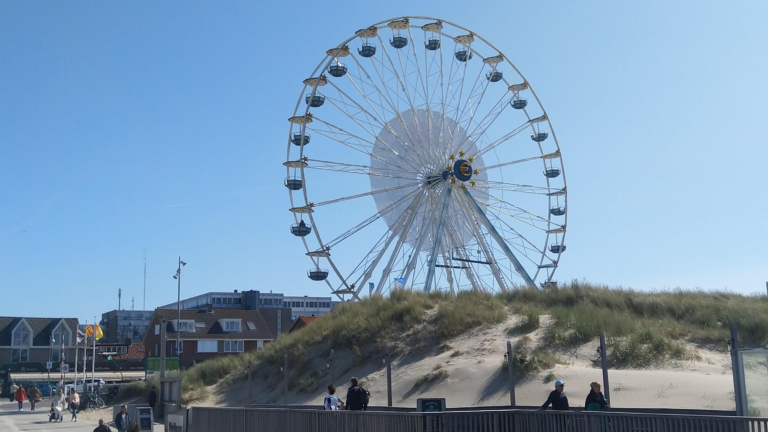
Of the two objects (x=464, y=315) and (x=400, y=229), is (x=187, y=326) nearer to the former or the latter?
(x=400, y=229)

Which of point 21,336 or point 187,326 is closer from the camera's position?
point 187,326

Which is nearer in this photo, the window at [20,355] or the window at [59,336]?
the window at [20,355]

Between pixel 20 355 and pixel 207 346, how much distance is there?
24363mm

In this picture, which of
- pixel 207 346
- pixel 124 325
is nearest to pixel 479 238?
pixel 207 346

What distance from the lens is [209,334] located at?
6438cm

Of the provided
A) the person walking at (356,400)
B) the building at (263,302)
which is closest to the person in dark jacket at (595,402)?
the person walking at (356,400)

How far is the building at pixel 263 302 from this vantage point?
103 metres

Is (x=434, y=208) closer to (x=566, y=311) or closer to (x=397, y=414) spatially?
(x=566, y=311)

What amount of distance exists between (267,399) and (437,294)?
778 centimetres

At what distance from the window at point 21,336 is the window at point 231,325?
23.7m

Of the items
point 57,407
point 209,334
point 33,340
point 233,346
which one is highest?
point 33,340

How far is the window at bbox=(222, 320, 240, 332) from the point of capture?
66000 mm

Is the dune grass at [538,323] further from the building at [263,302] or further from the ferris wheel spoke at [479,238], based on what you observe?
the building at [263,302]

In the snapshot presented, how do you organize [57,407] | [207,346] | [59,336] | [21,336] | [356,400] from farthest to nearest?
[59,336] < [21,336] < [207,346] < [57,407] < [356,400]
